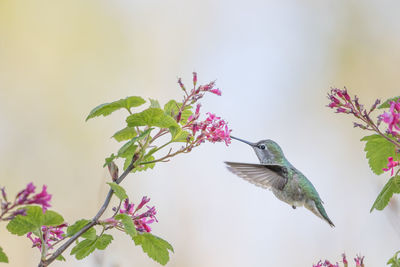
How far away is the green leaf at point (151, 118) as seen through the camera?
186 centimetres

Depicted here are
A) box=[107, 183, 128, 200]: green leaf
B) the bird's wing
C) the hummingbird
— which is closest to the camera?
box=[107, 183, 128, 200]: green leaf

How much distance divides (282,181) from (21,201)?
2.55m

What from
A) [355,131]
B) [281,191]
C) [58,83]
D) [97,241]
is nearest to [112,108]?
[97,241]

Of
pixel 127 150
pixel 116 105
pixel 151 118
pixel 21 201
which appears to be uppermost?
pixel 116 105

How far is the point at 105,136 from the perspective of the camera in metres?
6.97

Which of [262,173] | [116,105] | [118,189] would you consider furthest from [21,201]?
[262,173]

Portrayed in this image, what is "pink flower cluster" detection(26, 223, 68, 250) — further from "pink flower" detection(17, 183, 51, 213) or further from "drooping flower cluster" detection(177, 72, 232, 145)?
"drooping flower cluster" detection(177, 72, 232, 145)

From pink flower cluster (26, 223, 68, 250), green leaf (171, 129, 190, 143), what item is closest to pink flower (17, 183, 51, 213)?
pink flower cluster (26, 223, 68, 250)

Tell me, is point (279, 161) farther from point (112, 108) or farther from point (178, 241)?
point (178, 241)

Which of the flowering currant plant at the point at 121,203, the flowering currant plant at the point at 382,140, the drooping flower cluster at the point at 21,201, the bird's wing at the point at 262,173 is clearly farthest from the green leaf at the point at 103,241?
the bird's wing at the point at 262,173

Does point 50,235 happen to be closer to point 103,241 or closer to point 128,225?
point 103,241

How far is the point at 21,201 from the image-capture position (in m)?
1.42

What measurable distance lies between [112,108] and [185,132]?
0.35 metres

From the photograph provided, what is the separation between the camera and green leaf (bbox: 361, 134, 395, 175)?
221 centimetres
